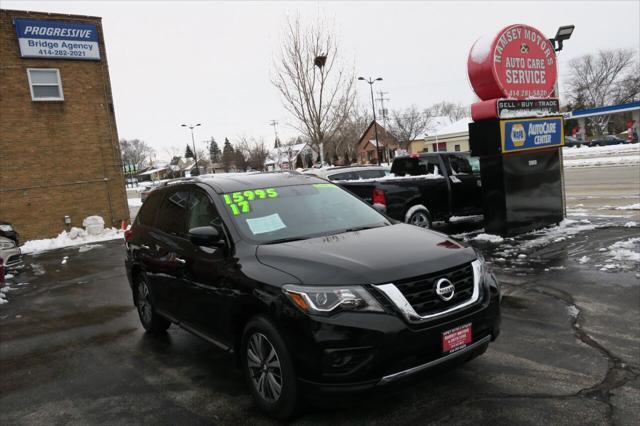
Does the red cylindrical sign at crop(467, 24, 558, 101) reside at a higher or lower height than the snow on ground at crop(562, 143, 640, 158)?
higher

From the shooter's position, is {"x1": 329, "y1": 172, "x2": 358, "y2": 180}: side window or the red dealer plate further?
{"x1": 329, "y1": 172, "x2": 358, "y2": 180}: side window

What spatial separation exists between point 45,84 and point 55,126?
1375 mm

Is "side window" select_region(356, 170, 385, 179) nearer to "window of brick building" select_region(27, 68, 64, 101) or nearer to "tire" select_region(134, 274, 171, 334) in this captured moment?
"tire" select_region(134, 274, 171, 334)

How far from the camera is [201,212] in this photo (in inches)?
173

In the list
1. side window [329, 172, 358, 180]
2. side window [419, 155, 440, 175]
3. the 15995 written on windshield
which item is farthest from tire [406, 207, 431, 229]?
the 15995 written on windshield

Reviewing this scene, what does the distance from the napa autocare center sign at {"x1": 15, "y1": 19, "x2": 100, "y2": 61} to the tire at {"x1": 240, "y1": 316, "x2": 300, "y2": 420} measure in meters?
16.2

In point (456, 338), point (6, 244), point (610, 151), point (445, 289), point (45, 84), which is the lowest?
point (610, 151)

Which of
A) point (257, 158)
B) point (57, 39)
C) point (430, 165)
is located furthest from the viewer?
point (257, 158)

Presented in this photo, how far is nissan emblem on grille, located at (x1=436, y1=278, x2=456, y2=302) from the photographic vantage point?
3162mm

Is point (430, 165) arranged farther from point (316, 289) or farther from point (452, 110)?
point (452, 110)

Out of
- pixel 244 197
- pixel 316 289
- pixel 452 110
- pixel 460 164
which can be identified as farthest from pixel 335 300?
pixel 452 110

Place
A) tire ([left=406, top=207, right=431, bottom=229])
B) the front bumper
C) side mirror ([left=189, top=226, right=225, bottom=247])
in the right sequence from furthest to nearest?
tire ([left=406, top=207, right=431, bottom=229]), side mirror ([left=189, top=226, right=225, bottom=247]), the front bumper

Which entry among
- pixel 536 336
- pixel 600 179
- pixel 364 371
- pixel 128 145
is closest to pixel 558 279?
pixel 536 336

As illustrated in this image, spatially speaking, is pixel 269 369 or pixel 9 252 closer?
pixel 269 369
